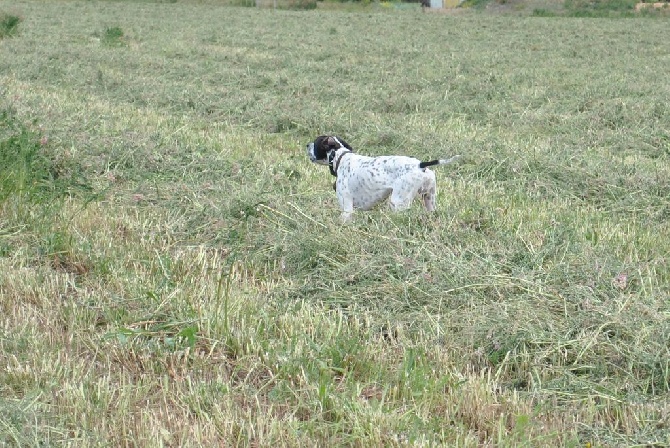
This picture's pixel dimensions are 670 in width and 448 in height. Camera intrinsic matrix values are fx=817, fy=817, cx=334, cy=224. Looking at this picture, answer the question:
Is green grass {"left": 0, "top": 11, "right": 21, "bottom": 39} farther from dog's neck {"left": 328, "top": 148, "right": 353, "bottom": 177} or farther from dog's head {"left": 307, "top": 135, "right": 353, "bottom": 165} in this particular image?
dog's neck {"left": 328, "top": 148, "right": 353, "bottom": 177}

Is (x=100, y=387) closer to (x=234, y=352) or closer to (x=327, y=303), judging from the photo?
(x=234, y=352)

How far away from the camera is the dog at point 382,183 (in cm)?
592

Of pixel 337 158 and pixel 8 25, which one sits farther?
pixel 8 25

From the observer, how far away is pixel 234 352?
404 centimetres

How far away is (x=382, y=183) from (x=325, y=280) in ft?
4.45

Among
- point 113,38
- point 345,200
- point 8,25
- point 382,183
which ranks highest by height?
point 8,25

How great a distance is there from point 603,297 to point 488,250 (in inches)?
37.7

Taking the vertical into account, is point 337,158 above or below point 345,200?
above

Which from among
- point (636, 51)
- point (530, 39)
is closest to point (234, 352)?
point (636, 51)

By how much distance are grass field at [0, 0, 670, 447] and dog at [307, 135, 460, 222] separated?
0.17 meters

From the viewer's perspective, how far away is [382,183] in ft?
19.9

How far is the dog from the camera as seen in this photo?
19.4 feet

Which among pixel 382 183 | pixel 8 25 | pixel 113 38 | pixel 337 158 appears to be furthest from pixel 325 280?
pixel 8 25

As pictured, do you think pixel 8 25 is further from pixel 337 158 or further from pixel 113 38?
pixel 337 158
